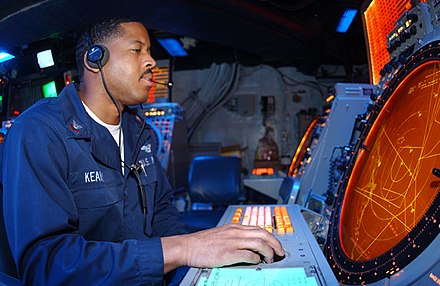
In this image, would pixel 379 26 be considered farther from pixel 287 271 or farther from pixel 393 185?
pixel 287 271

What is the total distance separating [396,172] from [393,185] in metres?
0.04

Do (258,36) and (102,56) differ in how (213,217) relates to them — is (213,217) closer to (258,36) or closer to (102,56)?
(102,56)

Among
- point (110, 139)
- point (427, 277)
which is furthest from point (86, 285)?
point (427, 277)

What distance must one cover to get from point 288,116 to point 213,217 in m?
3.44

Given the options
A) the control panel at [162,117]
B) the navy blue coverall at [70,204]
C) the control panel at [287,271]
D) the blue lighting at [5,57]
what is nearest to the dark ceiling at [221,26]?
the blue lighting at [5,57]

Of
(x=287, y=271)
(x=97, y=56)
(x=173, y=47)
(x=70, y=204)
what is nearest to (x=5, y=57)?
(x=97, y=56)

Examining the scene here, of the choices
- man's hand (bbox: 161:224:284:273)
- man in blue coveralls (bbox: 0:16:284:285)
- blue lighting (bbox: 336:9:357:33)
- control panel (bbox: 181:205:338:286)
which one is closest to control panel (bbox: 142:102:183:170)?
blue lighting (bbox: 336:9:357:33)

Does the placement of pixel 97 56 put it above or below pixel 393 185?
above

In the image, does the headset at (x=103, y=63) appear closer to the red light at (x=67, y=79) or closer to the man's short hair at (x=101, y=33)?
the man's short hair at (x=101, y=33)

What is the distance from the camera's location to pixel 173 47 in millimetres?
4977

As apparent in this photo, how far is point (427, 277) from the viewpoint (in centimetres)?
60

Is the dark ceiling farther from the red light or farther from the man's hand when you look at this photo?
the man's hand

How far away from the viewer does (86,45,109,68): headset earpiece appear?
3.64ft

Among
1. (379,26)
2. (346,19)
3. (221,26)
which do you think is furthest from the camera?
(346,19)
